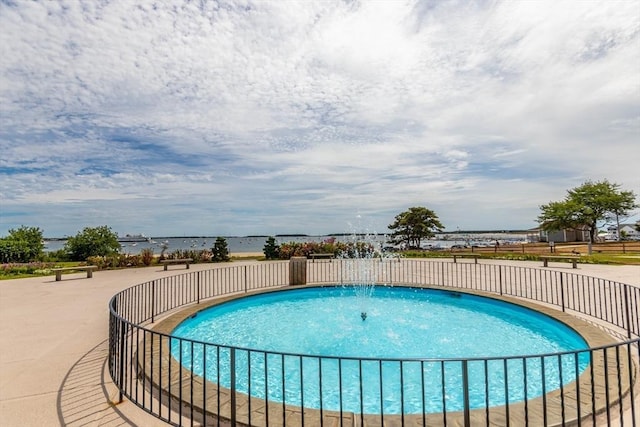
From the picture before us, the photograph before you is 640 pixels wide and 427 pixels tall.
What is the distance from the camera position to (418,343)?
7.92 metres

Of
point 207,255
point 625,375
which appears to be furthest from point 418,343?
point 207,255

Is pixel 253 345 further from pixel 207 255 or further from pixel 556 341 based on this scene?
pixel 207 255

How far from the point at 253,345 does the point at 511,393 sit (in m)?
5.31

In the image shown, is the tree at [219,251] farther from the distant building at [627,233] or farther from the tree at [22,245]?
the distant building at [627,233]

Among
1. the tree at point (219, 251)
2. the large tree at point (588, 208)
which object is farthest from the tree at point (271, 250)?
the large tree at point (588, 208)

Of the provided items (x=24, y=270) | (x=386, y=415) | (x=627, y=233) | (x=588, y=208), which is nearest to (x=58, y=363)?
(x=386, y=415)

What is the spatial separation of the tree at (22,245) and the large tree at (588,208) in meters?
52.1

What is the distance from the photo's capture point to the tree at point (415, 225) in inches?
1588

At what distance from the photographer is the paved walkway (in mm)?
4191

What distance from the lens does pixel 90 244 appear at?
25297 mm

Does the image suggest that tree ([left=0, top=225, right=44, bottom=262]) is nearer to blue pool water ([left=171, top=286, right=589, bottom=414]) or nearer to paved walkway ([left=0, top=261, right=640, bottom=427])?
paved walkway ([left=0, top=261, right=640, bottom=427])

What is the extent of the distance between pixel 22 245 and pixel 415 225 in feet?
118

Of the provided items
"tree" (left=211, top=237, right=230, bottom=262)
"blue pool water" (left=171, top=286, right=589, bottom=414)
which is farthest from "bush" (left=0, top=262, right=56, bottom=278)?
"blue pool water" (left=171, top=286, right=589, bottom=414)

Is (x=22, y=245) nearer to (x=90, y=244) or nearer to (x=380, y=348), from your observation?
(x=90, y=244)
